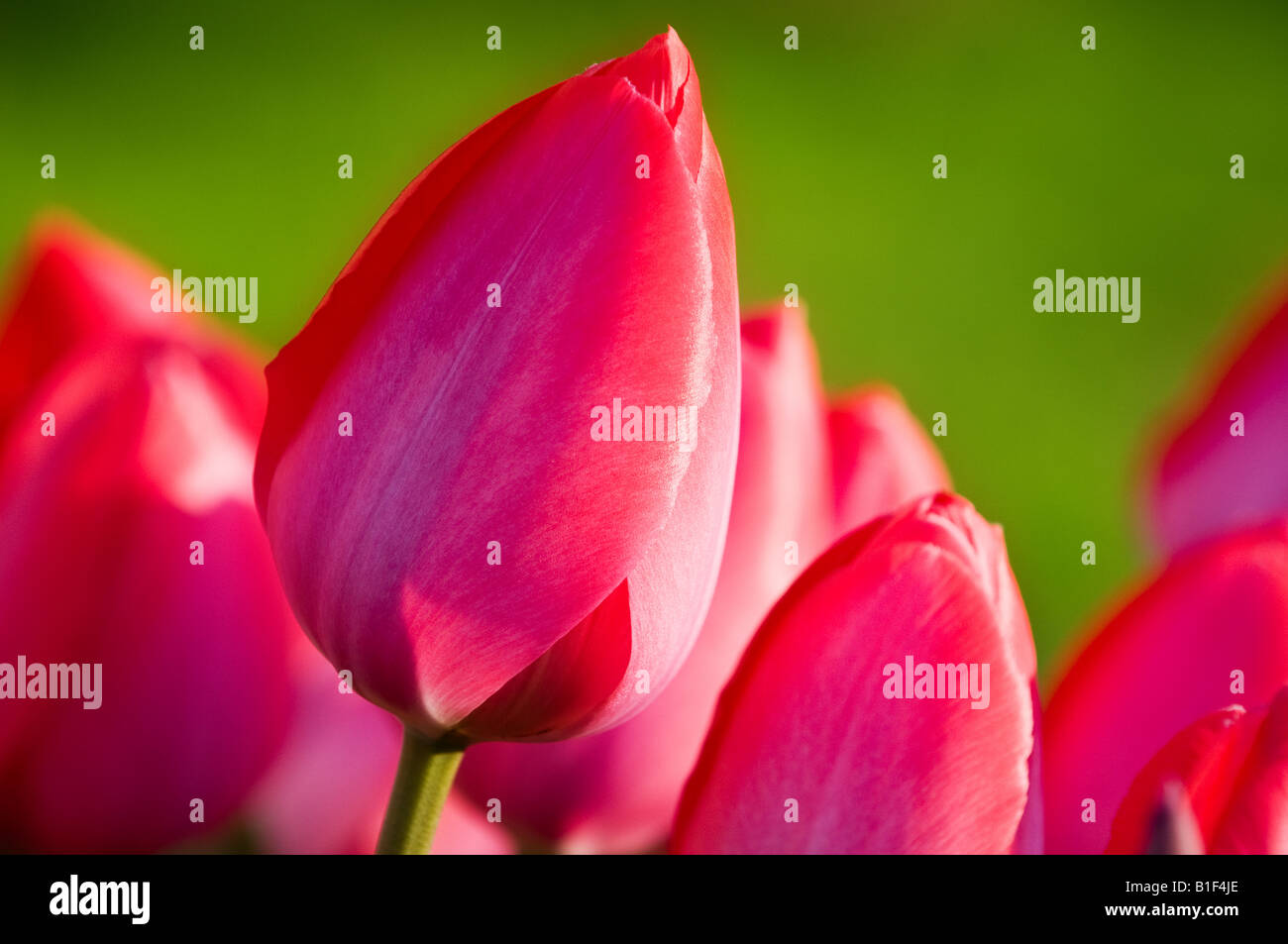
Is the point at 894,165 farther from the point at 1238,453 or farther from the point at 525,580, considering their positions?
the point at 525,580

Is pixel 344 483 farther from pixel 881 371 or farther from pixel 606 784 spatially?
pixel 881 371

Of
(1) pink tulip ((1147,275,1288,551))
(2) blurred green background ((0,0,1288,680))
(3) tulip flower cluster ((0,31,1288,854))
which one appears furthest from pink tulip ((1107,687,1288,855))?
(2) blurred green background ((0,0,1288,680))

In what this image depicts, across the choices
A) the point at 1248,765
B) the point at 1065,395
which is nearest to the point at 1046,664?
the point at 1065,395

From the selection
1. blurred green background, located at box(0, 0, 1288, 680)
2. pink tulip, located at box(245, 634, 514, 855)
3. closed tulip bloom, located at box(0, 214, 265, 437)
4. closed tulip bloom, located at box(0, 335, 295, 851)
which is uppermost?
blurred green background, located at box(0, 0, 1288, 680)

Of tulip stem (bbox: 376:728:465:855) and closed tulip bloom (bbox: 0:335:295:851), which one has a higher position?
closed tulip bloom (bbox: 0:335:295:851)

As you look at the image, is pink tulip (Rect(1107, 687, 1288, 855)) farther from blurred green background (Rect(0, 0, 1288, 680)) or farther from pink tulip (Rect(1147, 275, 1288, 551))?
blurred green background (Rect(0, 0, 1288, 680))

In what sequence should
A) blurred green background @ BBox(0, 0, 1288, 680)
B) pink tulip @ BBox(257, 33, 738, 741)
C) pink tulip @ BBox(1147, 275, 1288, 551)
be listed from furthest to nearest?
blurred green background @ BBox(0, 0, 1288, 680), pink tulip @ BBox(1147, 275, 1288, 551), pink tulip @ BBox(257, 33, 738, 741)
